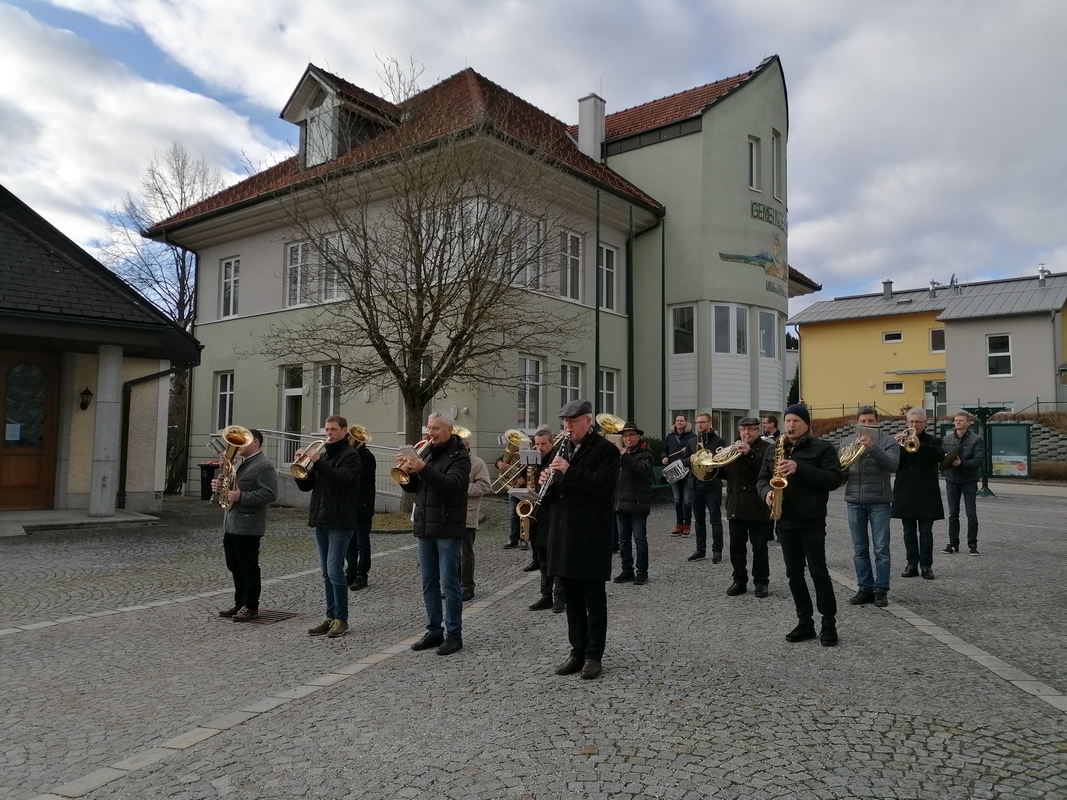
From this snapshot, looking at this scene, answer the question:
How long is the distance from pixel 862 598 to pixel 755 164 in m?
19.0

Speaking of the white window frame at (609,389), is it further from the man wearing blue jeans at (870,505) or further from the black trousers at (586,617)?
the black trousers at (586,617)

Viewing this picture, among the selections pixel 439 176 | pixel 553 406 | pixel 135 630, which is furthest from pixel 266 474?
pixel 553 406

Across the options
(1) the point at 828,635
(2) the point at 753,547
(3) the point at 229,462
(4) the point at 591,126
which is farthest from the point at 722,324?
(3) the point at 229,462

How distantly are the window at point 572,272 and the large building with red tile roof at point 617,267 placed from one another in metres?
0.06

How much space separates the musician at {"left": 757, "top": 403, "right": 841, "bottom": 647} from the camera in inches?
249

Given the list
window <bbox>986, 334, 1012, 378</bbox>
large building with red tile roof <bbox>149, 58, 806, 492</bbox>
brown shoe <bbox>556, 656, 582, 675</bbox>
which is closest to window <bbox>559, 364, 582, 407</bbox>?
large building with red tile roof <bbox>149, 58, 806, 492</bbox>

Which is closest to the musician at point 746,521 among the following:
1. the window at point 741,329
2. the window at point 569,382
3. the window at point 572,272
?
the window at point 569,382

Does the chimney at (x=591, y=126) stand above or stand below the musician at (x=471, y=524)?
above

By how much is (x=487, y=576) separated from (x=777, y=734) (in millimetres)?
5717

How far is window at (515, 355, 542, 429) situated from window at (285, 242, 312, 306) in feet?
18.5

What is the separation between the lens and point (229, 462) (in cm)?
754

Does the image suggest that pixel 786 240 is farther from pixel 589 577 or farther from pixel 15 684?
pixel 15 684

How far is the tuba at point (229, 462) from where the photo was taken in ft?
24.1

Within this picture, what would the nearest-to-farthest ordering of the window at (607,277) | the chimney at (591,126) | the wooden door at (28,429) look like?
the wooden door at (28,429) → the window at (607,277) → the chimney at (591,126)
